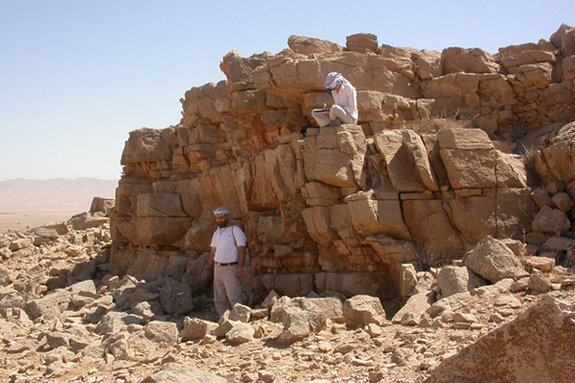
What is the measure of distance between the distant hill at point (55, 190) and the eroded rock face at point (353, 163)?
97.0m

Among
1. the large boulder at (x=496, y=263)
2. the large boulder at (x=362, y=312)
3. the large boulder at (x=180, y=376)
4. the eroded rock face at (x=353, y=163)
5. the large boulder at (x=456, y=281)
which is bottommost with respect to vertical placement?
the large boulder at (x=180, y=376)

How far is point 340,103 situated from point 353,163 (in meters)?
1.10

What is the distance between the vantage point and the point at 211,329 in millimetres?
6496

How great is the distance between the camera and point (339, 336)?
5648 mm

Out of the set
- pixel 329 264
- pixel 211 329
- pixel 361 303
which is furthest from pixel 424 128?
pixel 211 329

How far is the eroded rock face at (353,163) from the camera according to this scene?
830cm

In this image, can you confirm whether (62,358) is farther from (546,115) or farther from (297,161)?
(546,115)

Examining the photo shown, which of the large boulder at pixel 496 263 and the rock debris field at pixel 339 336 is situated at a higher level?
the large boulder at pixel 496 263

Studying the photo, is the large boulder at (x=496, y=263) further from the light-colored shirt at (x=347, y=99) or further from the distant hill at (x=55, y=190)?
the distant hill at (x=55, y=190)

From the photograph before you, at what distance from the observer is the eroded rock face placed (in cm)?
830

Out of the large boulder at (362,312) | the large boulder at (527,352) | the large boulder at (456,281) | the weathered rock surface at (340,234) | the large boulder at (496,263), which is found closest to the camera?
the large boulder at (527,352)

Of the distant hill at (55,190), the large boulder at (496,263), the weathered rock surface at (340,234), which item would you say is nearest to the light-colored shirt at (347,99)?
the weathered rock surface at (340,234)

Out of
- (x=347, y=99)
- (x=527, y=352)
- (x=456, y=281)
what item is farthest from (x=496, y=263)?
(x=347, y=99)

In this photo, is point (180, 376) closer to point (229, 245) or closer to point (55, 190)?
point (229, 245)
